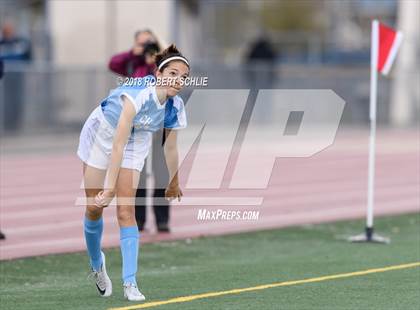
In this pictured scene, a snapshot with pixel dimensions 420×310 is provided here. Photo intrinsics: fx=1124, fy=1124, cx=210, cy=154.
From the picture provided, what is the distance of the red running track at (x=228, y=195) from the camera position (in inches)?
494

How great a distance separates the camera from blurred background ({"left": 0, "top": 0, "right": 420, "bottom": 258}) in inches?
572

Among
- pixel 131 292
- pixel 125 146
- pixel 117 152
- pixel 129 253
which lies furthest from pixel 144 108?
pixel 131 292

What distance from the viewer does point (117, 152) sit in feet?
26.3

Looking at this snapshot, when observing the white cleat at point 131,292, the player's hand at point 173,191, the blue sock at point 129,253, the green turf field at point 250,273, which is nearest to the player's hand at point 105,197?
the blue sock at point 129,253

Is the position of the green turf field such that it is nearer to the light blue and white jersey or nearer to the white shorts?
the white shorts

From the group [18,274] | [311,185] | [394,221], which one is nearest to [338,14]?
→ [311,185]

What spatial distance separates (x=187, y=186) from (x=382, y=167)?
4.69m

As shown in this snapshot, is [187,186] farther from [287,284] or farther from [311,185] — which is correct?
[287,284]

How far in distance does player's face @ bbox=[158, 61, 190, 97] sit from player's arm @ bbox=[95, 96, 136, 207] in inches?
13.3

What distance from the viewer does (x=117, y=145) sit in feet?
26.3

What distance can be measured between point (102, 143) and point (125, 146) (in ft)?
0.87

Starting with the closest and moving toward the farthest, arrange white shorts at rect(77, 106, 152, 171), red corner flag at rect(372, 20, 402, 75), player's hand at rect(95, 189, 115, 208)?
player's hand at rect(95, 189, 115, 208) < white shorts at rect(77, 106, 152, 171) < red corner flag at rect(372, 20, 402, 75)

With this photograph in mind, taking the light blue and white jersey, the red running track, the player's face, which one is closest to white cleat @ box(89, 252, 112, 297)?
the light blue and white jersey

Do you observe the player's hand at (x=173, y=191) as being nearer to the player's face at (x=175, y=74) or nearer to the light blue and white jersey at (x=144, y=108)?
the light blue and white jersey at (x=144, y=108)
